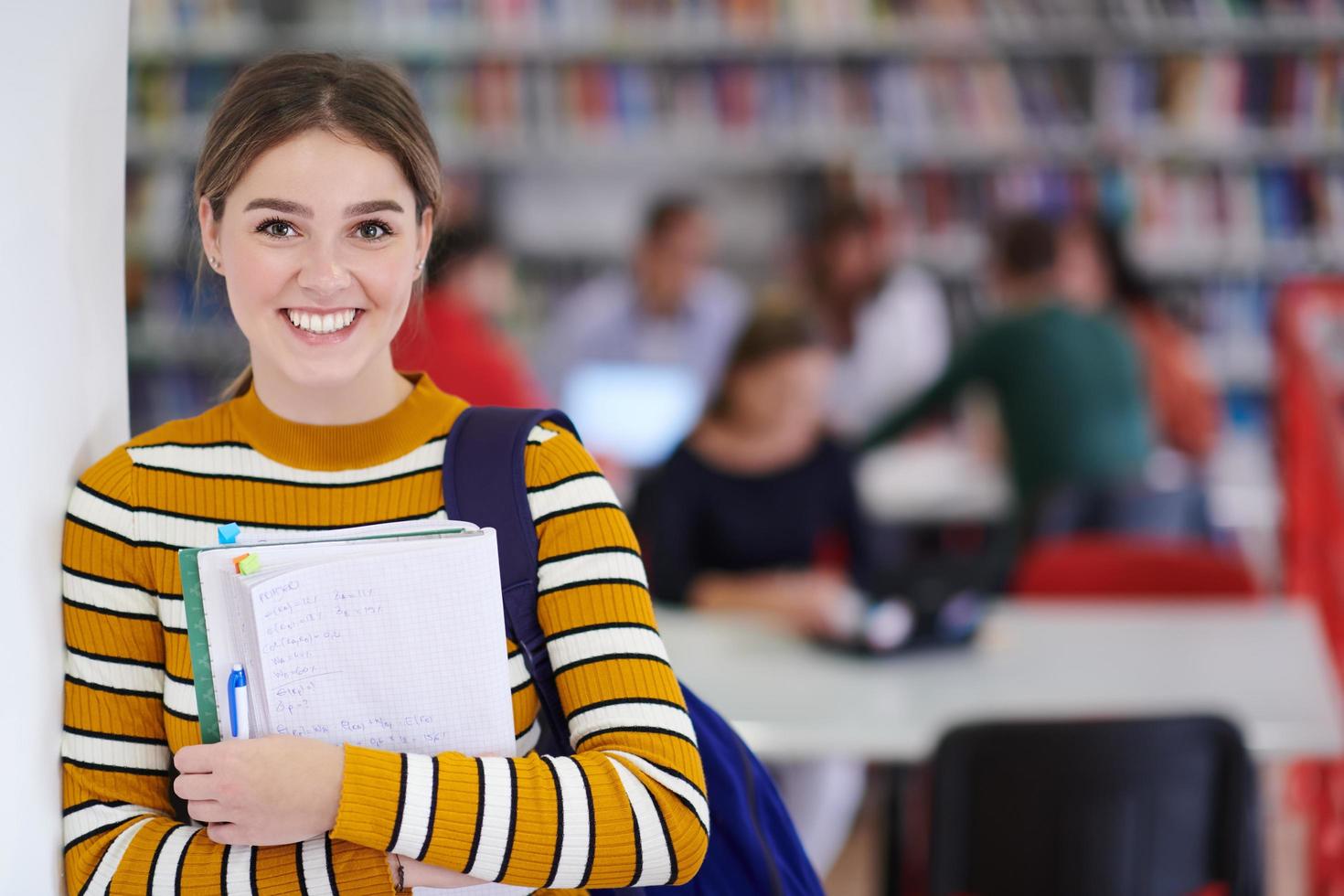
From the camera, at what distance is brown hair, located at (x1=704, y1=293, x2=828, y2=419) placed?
3.04 meters

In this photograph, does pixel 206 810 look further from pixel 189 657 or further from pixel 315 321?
pixel 315 321

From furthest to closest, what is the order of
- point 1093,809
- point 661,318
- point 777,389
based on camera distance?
point 661,318 < point 777,389 < point 1093,809

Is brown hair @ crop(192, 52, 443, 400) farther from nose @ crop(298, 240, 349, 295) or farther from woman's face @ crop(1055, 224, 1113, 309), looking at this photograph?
woman's face @ crop(1055, 224, 1113, 309)

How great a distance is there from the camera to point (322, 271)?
2.85ft

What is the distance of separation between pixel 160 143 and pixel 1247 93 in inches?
167

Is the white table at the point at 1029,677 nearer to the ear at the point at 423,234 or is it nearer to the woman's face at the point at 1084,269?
the ear at the point at 423,234

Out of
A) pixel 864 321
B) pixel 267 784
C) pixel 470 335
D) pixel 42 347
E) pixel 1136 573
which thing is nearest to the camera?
pixel 267 784

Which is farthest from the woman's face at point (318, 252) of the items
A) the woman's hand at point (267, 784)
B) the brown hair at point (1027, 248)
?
the brown hair at point (1027, 248)

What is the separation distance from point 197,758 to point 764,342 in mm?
Answer: 2307

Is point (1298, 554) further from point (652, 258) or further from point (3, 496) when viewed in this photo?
point (3, 496)

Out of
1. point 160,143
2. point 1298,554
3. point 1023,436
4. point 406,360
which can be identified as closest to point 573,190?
point 160,143

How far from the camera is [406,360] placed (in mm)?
1139

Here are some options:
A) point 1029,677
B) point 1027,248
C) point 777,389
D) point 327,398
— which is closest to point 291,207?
point 327,398

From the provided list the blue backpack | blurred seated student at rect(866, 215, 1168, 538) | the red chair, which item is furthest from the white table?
the blue backpack
